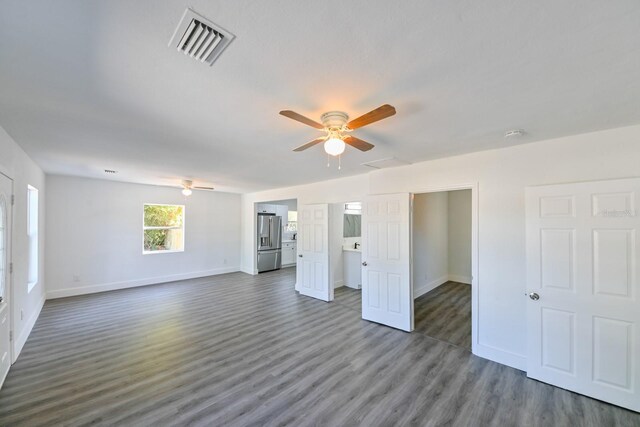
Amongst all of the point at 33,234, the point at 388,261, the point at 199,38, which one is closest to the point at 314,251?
the point at 388,261

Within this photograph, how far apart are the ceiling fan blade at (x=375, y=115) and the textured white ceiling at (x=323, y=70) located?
181 millimetres

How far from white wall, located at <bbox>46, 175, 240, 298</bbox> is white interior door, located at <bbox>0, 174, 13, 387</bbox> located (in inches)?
129

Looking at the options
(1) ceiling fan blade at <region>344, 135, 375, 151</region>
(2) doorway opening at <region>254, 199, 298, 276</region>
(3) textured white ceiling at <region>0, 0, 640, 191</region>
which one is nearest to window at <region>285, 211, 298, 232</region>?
(2) doorway opening at <region>254, 199, 298, 276</region>

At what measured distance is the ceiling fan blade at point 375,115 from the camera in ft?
5.21

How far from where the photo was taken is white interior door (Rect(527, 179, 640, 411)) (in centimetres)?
231

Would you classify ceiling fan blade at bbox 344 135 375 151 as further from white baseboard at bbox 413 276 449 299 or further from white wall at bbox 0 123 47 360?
white baseboard at bbox 413 276 449 299

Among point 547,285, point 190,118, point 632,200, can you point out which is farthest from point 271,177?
point 632,200

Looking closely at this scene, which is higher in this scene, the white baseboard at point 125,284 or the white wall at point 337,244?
the white wall at point 337,244

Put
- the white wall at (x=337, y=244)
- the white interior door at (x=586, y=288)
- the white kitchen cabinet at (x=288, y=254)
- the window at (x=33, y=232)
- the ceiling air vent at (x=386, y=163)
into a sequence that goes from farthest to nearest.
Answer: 1. the white kitchen cabinet at (x=288, y=254)
2. the white wall at (x=337, y=244)
3. the window at (x=33, y=232)
4. the ceiling air vent at (x=386, y=163)
5. the white interior door at (x=586, y=288)

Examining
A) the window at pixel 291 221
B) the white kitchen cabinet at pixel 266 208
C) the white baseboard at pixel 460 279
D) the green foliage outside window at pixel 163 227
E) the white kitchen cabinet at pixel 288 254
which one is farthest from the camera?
Result: the window at pixel 291 221

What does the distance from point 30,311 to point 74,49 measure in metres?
4.54

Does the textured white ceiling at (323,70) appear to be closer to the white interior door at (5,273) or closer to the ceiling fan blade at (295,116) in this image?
the ceiling fan blade at (295,116)

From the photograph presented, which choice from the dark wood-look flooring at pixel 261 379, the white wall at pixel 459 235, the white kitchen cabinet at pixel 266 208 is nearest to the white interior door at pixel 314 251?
the dark wood-look flooring at pixel 261 379

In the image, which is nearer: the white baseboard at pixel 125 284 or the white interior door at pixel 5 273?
the white interior door at pixel 5 273
